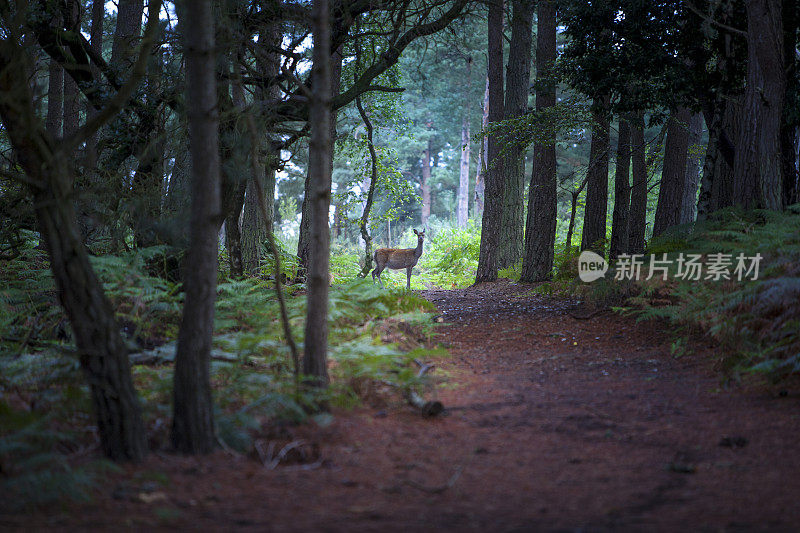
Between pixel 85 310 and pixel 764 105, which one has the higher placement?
pixel 764 105

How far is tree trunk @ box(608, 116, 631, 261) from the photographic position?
13.1m

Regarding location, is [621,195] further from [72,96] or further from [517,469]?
[517,469]

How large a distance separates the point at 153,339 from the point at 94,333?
285 centimetres

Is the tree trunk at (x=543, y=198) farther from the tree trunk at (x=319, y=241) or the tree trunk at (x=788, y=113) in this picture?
the tree trunk at (x=319, y=241)

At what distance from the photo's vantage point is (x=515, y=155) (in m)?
16.3

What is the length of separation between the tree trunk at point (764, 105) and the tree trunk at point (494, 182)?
25.3 feet

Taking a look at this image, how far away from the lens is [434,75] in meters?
35.0

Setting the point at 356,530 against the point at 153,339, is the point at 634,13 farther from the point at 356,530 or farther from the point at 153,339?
the point at 356,530

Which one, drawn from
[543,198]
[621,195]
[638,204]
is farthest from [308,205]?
[638,204]

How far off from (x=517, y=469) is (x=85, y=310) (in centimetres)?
260

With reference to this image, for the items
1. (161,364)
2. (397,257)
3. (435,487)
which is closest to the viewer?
(435,487)

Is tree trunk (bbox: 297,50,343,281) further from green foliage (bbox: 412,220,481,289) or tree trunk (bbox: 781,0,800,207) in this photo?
green foliage (bbox: 412,220,481,289)

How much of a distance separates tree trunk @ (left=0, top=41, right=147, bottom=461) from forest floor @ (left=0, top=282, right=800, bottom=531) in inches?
10.3

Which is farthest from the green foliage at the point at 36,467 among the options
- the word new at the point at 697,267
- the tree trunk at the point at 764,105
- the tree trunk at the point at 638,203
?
the tree trunk at the point at 638,203
